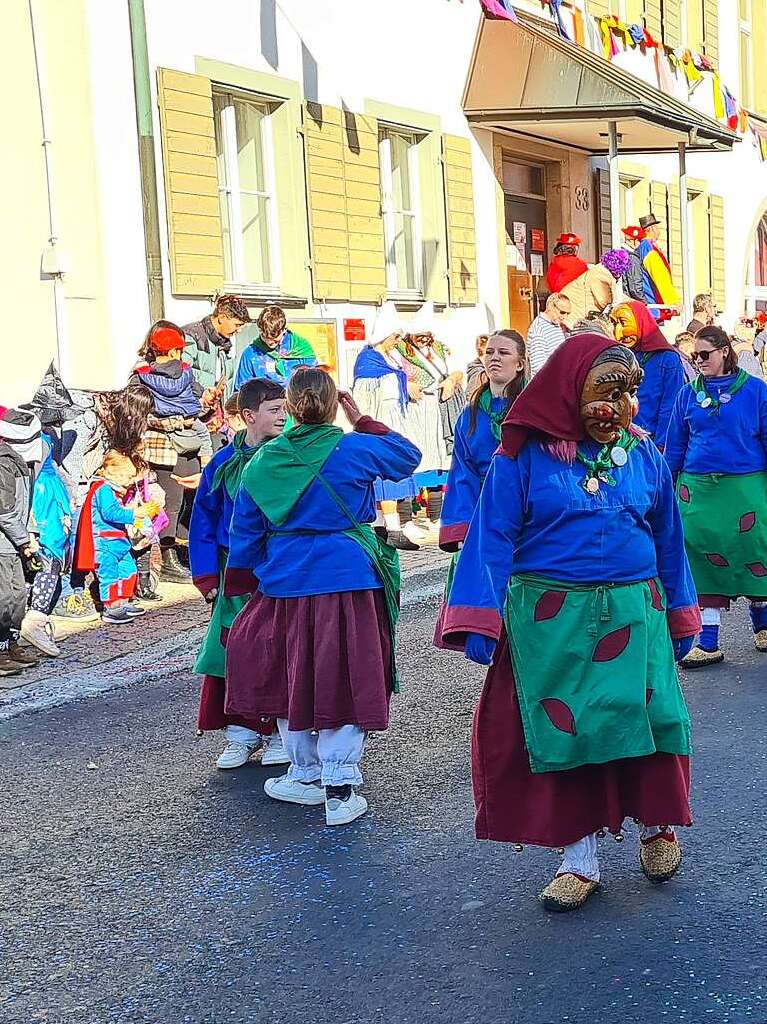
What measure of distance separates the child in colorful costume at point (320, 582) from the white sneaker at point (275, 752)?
0.48 metres

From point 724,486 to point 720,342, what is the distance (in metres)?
0.73

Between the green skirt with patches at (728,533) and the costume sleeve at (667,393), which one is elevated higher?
the costume sleeve at (667,393)

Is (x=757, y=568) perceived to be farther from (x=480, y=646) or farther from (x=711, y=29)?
(x=711, y=29)

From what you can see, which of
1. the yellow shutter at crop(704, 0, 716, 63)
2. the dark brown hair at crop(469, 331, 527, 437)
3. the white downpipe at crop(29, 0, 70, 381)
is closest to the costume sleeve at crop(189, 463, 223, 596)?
the dark brown hair at crop(469, 331, 527, 437)

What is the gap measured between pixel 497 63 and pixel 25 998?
1311cm

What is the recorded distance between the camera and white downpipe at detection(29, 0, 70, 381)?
1026 centimetres

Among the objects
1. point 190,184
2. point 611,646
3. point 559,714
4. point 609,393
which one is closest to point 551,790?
point 559,714

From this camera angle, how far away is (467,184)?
15.0 meters

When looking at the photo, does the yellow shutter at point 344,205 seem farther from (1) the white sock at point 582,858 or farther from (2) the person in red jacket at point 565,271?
(1) the white sock at point 582,858

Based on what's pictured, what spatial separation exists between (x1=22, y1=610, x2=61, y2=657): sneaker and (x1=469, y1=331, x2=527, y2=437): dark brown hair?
9.47 feet

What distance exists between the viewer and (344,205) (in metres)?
13.0

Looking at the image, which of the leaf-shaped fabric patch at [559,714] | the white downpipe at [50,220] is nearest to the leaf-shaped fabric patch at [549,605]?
A: the leaf-shaped fabric patch at [559,714]

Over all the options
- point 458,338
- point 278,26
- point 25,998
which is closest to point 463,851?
point 25,998

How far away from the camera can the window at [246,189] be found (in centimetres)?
1203
